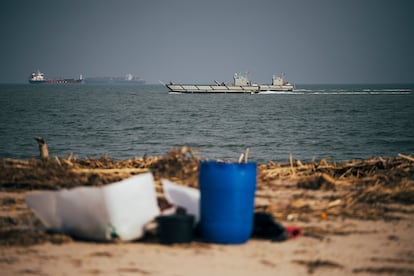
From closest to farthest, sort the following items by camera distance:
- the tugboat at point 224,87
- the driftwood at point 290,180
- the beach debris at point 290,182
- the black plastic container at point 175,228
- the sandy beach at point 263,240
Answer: the sandy beach at point 263,240 → the black plastic container at point 175,228 → the beach debris at point 290,182 → the driftwood at point 290,180 → the tugboat at point 224,87

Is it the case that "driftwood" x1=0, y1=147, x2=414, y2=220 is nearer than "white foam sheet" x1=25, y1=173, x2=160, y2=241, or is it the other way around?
"white foam sheet" x1=25, y1=173, x2=160, y2=241

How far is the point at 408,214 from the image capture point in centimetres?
782

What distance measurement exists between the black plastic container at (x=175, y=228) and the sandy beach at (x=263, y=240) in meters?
0.08

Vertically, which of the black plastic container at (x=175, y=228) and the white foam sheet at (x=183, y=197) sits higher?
the white foam sheet at (x=183, y=197)

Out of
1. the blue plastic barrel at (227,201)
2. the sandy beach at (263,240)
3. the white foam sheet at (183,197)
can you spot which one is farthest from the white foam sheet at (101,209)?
the blue plastic barrel at (227,201)

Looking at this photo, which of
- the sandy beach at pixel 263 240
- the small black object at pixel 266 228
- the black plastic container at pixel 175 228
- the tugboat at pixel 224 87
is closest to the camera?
the sandy beach at pixel 263 240

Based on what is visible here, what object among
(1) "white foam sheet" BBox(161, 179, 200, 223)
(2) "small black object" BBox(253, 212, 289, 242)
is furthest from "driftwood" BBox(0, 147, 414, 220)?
(1) "white foam sheet" BBox(161, 179, 200, 223)

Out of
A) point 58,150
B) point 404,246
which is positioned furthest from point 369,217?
point 58,150

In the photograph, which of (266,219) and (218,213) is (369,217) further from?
(218,213)

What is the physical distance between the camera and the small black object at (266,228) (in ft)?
21.4

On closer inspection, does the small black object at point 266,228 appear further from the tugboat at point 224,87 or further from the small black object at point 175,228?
the tugboat at point 224,87

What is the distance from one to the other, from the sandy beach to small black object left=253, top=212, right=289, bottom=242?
136mm

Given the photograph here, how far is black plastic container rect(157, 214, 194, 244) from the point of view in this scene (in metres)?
6.13

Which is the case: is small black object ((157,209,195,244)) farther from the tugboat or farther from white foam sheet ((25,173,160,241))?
the tugboat
